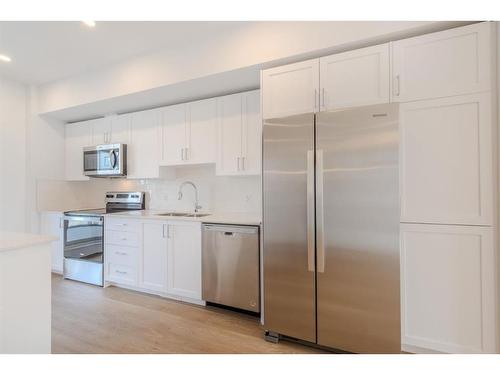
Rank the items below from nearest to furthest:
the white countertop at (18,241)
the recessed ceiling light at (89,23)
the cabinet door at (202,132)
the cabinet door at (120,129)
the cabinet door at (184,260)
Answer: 1. the white countertop at (18,241)
2. the recessed ceiling light at (89,23)
3. the cabinet door at (184,260)
4. the cabinet door at (202,132)
5. the cabinet door at (120,129)

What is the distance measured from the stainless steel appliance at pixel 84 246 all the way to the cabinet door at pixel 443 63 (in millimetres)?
3515

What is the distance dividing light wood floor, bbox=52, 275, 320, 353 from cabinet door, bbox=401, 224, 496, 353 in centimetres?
79

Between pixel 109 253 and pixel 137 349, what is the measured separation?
63.5 inches

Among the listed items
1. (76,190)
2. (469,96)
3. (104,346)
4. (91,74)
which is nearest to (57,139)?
(76,190)

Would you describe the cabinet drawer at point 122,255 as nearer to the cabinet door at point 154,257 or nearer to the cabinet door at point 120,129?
the cabinet door at point 154,257

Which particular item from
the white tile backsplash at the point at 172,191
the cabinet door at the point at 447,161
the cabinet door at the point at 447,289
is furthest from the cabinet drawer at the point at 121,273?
the cabinet door at the point at 447,161

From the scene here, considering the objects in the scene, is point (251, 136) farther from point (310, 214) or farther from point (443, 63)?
point (443, 63)

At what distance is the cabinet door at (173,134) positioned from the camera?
3.21 metres

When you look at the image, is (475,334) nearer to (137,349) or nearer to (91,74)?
(137,349)

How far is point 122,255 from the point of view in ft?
10.5

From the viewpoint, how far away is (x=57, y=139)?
158 inches

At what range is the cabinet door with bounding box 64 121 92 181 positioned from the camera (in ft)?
12.9

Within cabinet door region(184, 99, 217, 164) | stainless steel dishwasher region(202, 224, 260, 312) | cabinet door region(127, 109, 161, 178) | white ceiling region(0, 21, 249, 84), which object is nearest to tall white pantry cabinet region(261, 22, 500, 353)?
stainless steel dishwasher region(202, 224, 260, 312)

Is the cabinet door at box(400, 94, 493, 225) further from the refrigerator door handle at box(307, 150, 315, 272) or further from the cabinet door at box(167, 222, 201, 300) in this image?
the cabinet door at box(167, 222, 201, 300)
